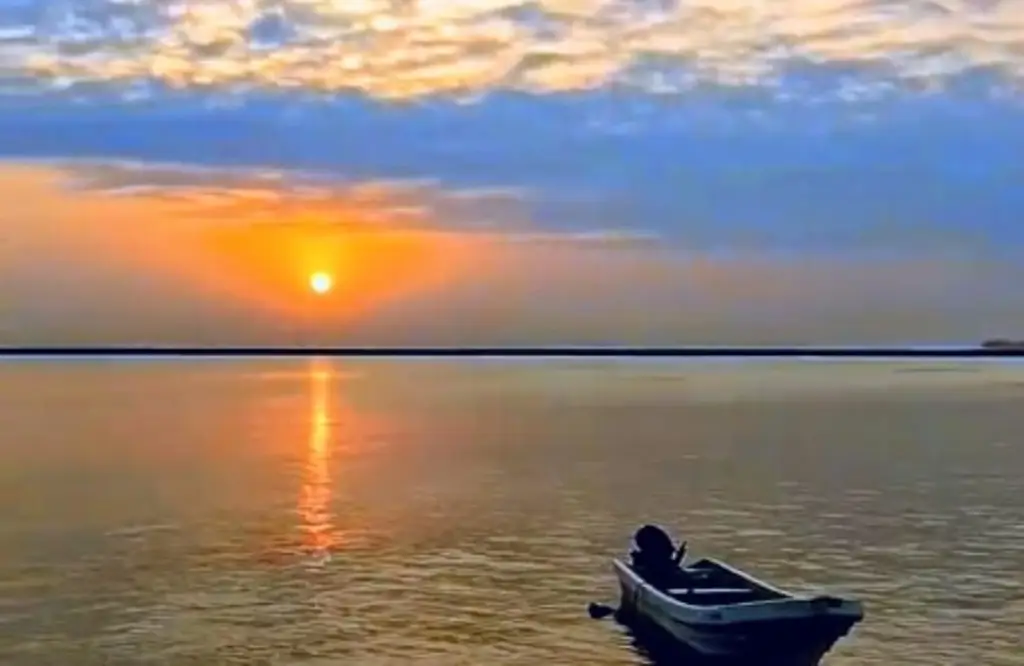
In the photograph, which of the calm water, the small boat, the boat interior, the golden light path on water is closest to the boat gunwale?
the small boat

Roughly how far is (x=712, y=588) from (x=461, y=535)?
56.3 ft

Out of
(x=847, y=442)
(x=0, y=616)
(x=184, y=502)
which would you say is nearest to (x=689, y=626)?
(x=0, y=616)

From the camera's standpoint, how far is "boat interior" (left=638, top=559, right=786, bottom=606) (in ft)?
99.7

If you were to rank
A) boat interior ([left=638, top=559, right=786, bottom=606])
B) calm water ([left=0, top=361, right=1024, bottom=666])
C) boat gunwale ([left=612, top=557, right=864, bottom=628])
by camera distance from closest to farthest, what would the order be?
boat gunwale ([left=612, top=557, right=864, bottom=628]) < boat interior ([left=638, top=559, right=786, bottom=606]) < calm water ([left=0, top=361, right=1024, bottom=666])

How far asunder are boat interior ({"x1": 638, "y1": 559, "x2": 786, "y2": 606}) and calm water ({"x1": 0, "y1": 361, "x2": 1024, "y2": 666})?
180 centimetres

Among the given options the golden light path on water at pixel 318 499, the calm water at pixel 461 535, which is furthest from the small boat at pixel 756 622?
the golden light path on water at pixel 318 499

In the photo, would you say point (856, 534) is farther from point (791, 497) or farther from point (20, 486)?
point (20, 486)

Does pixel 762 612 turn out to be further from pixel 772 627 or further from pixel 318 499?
pixel 318 499

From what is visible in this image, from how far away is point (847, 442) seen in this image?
95438mm

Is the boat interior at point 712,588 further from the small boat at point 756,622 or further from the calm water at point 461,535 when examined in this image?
the calm water at point 461,535

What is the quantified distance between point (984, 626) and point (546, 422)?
3491 inches

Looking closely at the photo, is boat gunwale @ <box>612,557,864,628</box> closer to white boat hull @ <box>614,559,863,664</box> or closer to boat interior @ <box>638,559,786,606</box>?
white boat hull @ <box>614,559,863,664</box>

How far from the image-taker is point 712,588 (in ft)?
106

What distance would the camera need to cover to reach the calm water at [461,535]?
3228cm
